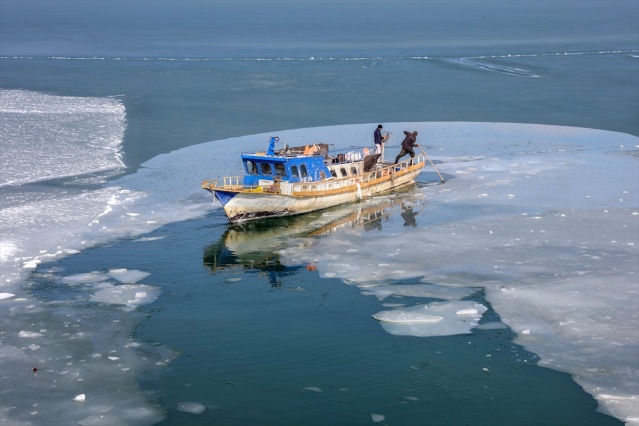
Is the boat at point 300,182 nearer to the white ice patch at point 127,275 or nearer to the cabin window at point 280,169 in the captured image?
the cabin window at point 280,169

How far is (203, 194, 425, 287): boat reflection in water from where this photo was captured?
23031 millimetres

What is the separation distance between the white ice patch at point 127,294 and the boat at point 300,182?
20.0ft

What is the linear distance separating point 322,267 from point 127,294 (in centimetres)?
481

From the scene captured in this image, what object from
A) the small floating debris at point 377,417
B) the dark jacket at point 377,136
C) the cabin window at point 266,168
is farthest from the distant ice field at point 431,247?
the small floating debris at point 377,417

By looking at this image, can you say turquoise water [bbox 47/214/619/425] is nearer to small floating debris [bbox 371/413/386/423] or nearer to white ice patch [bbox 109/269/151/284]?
small floating debris [bbox 371/413/386/423]

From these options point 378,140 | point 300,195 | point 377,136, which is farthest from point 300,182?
point 378,140

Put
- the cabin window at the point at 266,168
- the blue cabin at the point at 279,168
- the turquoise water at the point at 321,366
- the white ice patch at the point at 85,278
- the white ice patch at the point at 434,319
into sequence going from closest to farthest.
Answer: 1. the turquoise water at the point at 321,366
2. the white ice patch at the point at 434,319
3. the white ice patch at the point at 85,278
4. the blue cabin at the point at 279,168
5. the cabin window at the point at 266,168

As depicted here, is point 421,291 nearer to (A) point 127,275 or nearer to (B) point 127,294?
(B) point 127,294

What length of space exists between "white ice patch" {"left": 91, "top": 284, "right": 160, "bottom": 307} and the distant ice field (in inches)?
1.8

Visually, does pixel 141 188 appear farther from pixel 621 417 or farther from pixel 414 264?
pixel 621 417

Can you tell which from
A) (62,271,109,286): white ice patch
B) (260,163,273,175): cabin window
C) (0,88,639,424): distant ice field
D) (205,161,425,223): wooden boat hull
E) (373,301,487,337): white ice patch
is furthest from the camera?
(260,163,273,175): cabin window

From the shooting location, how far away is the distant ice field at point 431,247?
54.9 ft

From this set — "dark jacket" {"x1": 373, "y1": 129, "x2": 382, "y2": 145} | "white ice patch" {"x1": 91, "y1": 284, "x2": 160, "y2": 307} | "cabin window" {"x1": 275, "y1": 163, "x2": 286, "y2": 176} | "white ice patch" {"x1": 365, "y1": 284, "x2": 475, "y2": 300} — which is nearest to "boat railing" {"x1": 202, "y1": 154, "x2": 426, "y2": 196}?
"cabin window" {"x1": 275, "y1": 163, "x2": 286, "y2": 176}

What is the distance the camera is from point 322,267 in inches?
875
